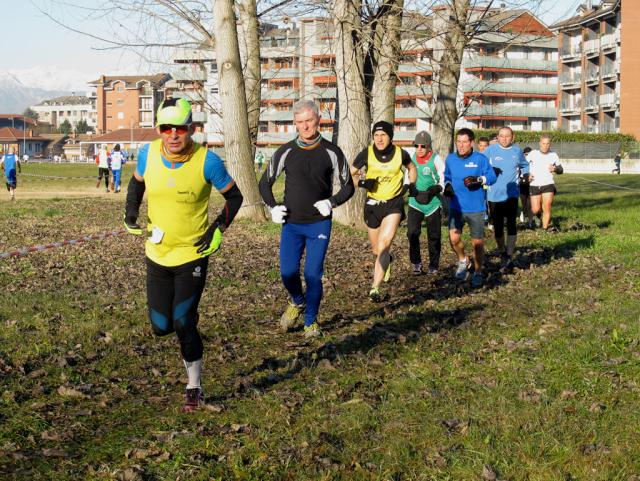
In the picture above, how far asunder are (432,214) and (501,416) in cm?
863

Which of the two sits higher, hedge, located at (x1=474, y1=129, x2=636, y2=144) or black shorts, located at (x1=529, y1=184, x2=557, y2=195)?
hedge, located at (x1=474, y1=129, x2=636, y2=144)

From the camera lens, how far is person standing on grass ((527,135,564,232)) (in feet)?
71.8

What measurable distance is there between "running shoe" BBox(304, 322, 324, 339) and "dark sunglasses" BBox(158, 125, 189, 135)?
3652 millimetres

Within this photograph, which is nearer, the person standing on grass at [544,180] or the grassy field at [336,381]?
the grassy field at [336,381]

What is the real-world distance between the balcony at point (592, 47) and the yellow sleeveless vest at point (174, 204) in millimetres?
94813

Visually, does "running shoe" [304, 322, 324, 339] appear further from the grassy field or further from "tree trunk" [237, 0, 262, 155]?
"tree trunk" [237, 0, 262, 155]

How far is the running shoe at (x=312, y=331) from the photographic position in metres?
9.81

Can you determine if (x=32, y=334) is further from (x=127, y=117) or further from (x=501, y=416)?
(x=127, y=117)

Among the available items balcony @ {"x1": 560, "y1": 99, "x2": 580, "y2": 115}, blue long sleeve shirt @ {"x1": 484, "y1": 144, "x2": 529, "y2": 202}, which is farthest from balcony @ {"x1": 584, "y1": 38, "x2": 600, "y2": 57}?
blue long sleeve shirt @ {"x1": 484, "y1": 144, "x2": 529, "y2": 202}

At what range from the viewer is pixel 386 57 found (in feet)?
66.6

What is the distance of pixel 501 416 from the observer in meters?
6.55

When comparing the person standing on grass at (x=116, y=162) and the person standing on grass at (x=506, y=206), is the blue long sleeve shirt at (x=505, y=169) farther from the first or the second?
the person standing on grass at (x=116, y=162)

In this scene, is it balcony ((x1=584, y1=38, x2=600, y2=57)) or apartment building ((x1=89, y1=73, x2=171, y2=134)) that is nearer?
balcony ((x1=584, y1=38, x2=600, y2=57))

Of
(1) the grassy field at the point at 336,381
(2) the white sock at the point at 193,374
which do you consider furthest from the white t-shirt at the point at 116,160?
(2) the white sock at the point at 193,374
